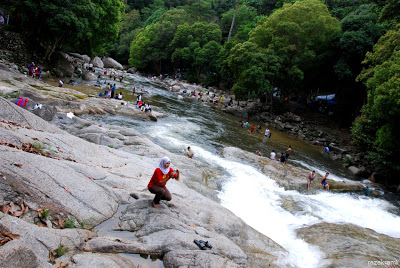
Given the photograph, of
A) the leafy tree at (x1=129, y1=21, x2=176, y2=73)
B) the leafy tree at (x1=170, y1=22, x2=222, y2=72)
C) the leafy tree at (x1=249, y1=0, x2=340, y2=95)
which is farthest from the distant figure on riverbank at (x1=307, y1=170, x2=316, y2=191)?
the leafy tree at (x1=129, y1=21, x2=176, y2=73)

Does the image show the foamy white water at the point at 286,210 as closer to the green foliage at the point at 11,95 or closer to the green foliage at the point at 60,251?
the green foliage at the point at 60,251

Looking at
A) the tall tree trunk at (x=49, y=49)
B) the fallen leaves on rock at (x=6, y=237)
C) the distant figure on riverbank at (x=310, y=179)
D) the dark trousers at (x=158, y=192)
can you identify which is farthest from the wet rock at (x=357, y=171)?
the tall tree trunk at (x=49, y=49)

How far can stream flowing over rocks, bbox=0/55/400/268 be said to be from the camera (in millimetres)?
5082

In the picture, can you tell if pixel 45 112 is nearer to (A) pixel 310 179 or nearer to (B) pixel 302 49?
(A) pixel 310 179

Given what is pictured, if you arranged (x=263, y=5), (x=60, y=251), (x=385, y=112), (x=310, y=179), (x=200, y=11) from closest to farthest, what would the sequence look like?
(x=60, y=251), (x=310, y=179), (x=385, y=112), (x=263, y=5), (x=200, y=11)

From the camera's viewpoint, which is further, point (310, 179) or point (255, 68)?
point (255, 68)

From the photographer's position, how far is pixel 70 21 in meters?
28.2

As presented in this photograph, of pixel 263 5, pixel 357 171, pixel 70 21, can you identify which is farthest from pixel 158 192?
pixel 263 5

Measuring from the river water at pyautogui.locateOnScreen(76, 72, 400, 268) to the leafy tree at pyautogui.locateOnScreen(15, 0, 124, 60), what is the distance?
14133 mm

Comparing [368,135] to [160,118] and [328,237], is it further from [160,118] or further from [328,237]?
[160,118]

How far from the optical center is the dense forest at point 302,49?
872 inches

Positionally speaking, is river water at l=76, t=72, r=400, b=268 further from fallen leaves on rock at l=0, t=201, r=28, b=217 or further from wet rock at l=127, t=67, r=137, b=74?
wet rock at l=127, t=67, r=137, b=74

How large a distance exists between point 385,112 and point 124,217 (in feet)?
70.3

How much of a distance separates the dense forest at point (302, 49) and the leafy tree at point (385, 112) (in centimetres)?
7
